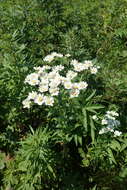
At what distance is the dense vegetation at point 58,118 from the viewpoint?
3830mm

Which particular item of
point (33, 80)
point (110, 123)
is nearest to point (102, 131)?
point (110, 123)

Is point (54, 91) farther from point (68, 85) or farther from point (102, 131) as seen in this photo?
point (102, 131)

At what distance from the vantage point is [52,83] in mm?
3730

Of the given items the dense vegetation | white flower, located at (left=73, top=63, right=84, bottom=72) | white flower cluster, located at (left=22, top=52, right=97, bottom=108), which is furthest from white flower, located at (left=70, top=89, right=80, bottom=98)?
white flower, located at (left=73, top=63, right=84, bottom=72)

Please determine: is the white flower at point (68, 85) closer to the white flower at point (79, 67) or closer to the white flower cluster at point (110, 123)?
the white flower at point (79, 67)

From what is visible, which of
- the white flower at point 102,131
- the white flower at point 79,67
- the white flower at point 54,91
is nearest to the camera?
the white flower at point 54,91

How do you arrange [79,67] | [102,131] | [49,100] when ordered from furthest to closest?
[79,67] → [102,131] → [49,100]

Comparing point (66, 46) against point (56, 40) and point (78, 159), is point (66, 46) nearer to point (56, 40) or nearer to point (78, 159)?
point (56, 40)

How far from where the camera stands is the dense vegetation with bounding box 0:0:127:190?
3830 mm

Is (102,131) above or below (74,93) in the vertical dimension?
below

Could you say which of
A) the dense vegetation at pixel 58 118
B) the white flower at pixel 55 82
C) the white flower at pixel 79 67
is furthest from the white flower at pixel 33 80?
the white flower at pixel 79 67

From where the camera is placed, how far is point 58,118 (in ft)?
12.7

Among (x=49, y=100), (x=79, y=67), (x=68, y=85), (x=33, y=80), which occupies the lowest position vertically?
(x=49, y=100)

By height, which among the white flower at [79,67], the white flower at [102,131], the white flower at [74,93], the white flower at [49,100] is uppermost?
the white flower at [79,67]
